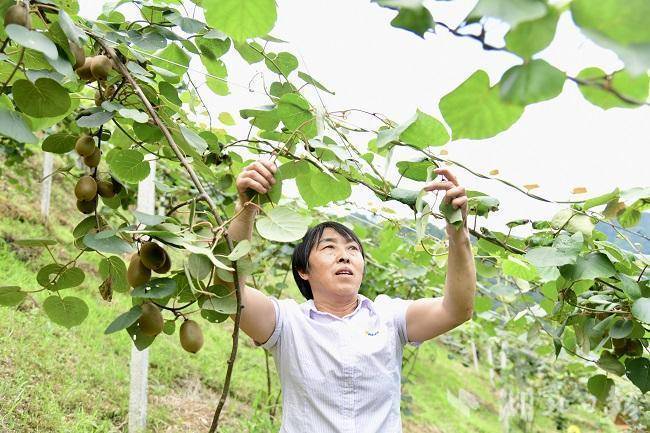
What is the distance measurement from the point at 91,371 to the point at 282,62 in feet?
7.55

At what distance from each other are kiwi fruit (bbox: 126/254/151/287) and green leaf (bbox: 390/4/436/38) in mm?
552

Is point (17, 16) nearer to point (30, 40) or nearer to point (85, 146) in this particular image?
point (30, 40)

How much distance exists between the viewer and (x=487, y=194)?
3.31 feet

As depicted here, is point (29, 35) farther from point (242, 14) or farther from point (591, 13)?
point (591, 13)

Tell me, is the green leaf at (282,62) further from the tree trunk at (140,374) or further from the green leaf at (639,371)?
the tree trunk at (140,374)

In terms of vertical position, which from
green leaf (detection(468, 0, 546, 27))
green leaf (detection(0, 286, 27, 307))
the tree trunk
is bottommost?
the tree trunk

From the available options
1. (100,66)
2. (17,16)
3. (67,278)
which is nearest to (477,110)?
(17,16)

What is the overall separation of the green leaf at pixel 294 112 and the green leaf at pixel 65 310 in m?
0.50

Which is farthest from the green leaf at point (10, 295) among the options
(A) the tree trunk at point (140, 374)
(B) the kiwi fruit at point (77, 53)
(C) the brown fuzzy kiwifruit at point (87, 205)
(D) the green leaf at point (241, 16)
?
(A) the tree trunk at point (140, 374)

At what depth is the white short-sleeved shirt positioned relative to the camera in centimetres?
125

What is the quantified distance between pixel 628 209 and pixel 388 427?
69 cm

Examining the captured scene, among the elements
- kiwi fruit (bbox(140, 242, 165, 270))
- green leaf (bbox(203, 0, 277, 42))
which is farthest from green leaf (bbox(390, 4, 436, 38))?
kiwi fruit (bbox(140, 242, 165, 270))

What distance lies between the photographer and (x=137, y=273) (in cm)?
79

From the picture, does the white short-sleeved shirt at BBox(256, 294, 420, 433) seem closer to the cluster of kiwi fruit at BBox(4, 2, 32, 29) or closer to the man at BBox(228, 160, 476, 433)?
the man at BBox(228, 160, 476, 433)
